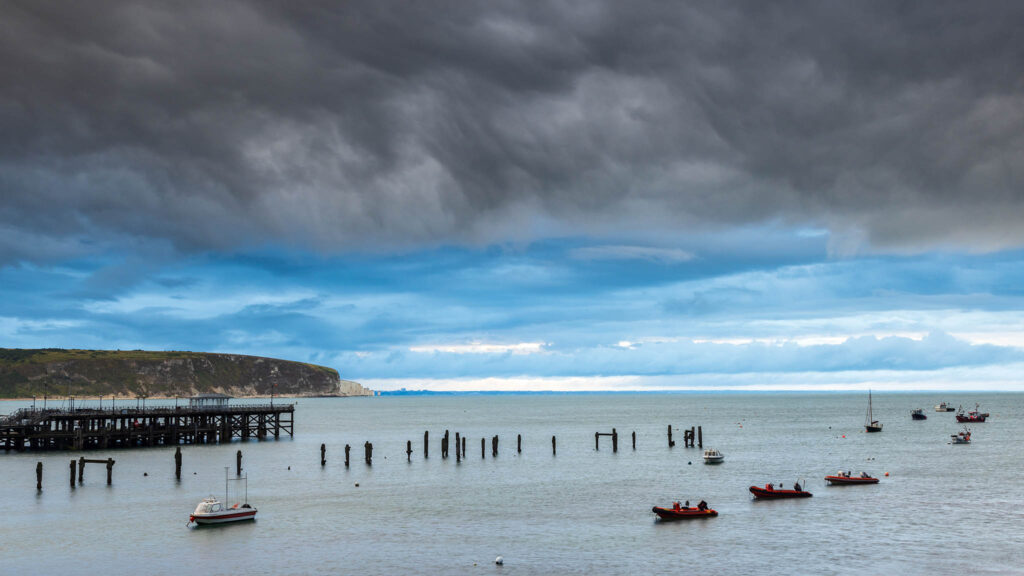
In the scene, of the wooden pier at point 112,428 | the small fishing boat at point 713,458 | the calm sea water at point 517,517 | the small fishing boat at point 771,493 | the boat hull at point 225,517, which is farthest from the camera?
the wooden pier at point 112,428

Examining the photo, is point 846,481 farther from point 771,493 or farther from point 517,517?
point 517,517

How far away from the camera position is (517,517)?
2489 inches

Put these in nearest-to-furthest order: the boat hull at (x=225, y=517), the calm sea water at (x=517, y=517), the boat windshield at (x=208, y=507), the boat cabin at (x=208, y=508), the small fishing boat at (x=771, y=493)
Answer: the calm sea water at (x=517, y=517)
the boat hull at (x=225, y=517)
the boat cabin at (x=208, y=508)
the boat windshield at (x=208, y=507)
the small fishing boat at (x=771, y=493)

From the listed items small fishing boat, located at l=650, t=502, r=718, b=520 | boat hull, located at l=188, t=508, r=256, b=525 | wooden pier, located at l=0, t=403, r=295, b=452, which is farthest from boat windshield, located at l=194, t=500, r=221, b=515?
wooden pier, located at l=0, t=403, r=295, b=452

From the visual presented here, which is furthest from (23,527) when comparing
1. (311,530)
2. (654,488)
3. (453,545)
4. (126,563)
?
(654,488)

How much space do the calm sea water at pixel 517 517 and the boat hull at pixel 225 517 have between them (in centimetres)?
113

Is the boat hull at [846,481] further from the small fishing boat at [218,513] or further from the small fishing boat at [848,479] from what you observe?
the small fishing boat at [218,513]

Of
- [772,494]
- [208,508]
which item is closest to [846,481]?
[772,494]

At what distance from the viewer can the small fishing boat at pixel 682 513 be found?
2382 inches

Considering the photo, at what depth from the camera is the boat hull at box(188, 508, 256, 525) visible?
59.0m

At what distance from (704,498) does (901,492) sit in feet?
63.2

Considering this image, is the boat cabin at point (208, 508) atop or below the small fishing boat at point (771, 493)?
atop

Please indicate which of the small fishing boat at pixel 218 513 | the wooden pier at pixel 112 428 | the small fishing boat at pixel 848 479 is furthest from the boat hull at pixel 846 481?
the wooden pier at pixel 112 428

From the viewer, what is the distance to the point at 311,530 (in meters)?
58.2
